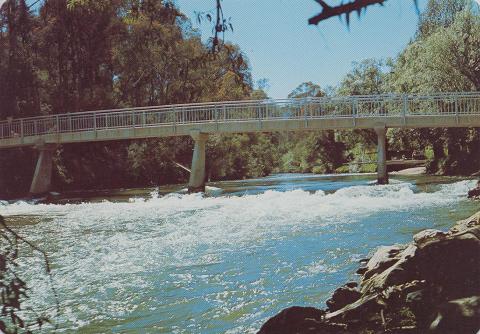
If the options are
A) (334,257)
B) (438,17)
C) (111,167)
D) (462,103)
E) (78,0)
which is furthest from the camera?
(111,167)

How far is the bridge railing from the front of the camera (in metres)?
19.5

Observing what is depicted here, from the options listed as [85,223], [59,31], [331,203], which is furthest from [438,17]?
[85,223]

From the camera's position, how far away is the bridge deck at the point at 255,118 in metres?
19.3

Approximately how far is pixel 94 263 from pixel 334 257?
10.9ft

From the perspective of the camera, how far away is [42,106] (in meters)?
24.5

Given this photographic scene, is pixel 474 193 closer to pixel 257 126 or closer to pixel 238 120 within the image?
pixel 257 126

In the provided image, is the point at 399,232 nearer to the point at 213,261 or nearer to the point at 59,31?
the point at 213,261

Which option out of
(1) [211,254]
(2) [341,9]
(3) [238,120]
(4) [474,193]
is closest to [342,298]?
(2) [341,9]

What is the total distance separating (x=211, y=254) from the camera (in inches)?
303

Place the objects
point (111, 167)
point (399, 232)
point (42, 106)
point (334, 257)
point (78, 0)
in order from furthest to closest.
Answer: point (111, 167) < point (42, 106) < point (399, 232) < point (334, 257) < point (78, 0)

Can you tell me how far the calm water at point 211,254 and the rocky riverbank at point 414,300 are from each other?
465mm

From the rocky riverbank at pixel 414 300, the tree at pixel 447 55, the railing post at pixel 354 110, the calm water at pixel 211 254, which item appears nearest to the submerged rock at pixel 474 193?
the calm water at pixel 211 254

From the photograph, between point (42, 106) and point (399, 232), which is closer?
point (399, 232)

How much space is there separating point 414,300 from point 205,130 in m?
17.4
